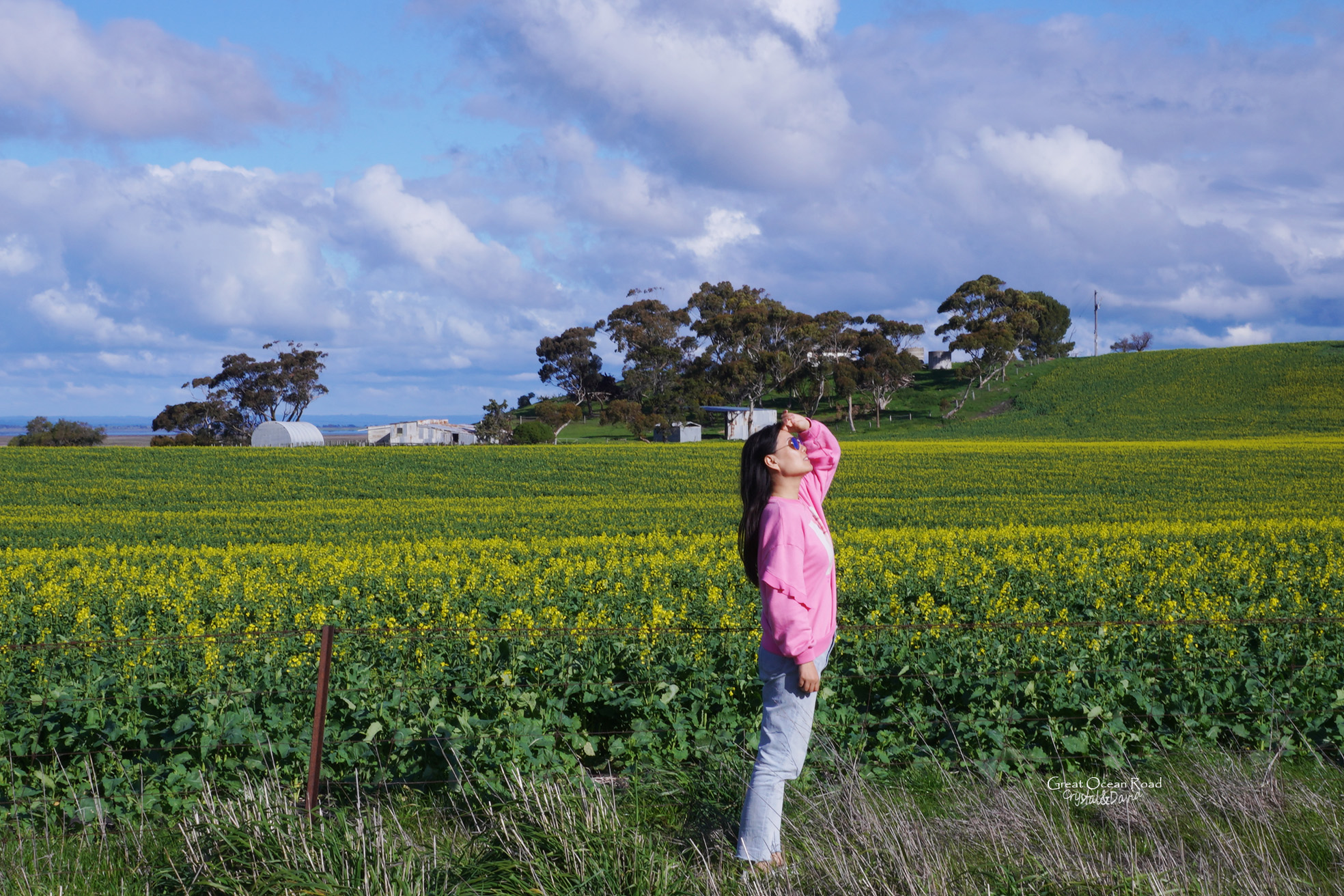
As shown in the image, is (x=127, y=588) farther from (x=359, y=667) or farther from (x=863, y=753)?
(x=863, y=753)

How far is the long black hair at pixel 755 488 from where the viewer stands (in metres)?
3.57

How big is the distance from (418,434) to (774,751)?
242 ft

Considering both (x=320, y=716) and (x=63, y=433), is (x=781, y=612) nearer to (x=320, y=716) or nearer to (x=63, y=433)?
(x=320, y=716)

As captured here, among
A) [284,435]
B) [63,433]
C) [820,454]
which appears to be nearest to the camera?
[820,454]

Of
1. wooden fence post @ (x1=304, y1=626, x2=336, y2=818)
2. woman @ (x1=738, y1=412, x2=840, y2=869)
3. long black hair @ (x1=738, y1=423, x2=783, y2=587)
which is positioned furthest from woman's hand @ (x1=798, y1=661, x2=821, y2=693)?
wooden fence post @ (x1=304, y1=626, x2=336, y2=818)

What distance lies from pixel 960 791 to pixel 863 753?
73 cm

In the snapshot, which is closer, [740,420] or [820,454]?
[820,454]

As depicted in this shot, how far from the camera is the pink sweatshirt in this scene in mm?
3373

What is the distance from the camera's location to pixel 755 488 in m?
3.57

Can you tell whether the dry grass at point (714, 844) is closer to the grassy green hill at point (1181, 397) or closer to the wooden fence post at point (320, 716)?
the wooden fence post at point (320, 716)

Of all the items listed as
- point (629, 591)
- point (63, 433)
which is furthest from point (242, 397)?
point (629, 591)

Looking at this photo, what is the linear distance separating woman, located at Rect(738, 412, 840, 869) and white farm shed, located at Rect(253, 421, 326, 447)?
192 ft

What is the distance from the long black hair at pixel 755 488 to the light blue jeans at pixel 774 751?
1.34 ft

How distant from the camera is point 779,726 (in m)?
3.54
